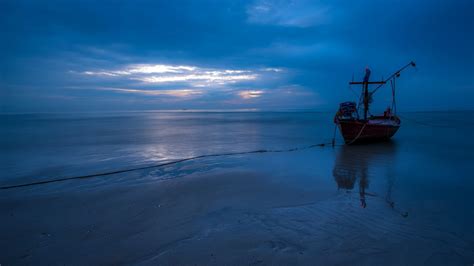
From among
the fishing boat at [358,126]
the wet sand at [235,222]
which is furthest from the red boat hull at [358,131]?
the wet sand at [235,222]

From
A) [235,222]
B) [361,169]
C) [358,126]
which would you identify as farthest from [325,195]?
[358,126]

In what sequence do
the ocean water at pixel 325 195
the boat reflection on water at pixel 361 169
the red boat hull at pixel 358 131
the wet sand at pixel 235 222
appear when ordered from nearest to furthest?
the wet sand at pixel 235 222 < the ocean water at pixel 325 195 < the boat reflection on water at pixel 361 169 < the red boat hull at pixel 358 131

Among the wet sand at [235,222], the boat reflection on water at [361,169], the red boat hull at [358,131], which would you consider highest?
the red boat hull at [358,131]

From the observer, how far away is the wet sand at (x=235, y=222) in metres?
3.98

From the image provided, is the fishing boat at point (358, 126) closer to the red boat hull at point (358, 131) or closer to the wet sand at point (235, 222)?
the red boat hull at point (358, 131)

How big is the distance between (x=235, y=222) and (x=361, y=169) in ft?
25.6

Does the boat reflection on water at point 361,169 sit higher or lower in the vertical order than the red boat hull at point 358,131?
lower

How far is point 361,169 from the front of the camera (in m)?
10.7

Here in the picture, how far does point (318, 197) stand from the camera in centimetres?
684

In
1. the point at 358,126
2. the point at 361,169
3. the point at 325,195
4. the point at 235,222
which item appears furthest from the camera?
the point at 358,126

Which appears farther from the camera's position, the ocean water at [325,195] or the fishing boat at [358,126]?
the fishing boat at [358,126]

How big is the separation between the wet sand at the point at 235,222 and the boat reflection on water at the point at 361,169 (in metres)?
0.09

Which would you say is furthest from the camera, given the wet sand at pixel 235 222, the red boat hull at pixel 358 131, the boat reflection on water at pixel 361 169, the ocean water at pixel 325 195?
the red boat hull at pixel 358 131

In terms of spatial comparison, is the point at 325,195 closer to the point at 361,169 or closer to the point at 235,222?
the point at 235,222
